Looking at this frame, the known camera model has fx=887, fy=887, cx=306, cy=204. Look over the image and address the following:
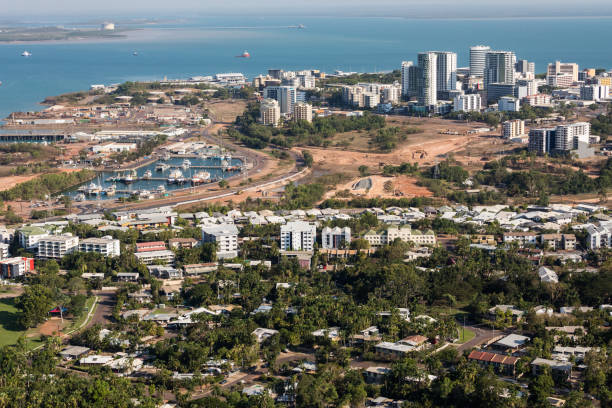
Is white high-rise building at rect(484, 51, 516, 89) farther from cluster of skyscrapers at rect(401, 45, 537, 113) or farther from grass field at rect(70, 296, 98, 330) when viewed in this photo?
grass field at rect(70, 296, 98, 330)

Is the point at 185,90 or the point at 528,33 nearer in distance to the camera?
the point at 185,90

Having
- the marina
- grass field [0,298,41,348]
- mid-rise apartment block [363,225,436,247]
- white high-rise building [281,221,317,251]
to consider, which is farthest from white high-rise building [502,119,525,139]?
grass field [0,298,41,348]

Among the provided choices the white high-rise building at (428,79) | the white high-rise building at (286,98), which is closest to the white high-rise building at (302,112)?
the white high-rise building at (286,98)

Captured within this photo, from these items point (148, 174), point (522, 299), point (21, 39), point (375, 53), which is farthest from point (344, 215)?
point (21, 39)

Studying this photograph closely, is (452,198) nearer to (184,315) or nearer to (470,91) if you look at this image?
(184,315)

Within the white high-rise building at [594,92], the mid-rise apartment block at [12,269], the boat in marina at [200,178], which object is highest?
the white high-rise building at [594,92]

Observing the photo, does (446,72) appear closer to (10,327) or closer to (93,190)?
(93,190)

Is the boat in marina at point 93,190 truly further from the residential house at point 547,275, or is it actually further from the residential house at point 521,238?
the residential house at point 547,275
